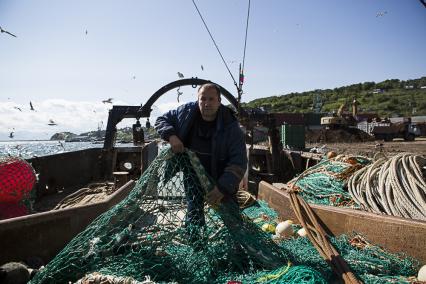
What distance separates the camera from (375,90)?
101 metres

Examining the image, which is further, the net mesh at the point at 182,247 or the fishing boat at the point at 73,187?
the fishing boat at the point at 73,187

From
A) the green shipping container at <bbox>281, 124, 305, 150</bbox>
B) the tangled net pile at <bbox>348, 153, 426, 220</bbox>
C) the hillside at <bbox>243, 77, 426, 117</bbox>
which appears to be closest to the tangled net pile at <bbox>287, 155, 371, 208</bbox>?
the tangled net pile at <bbox>348, 153, 426, 220</bbox>

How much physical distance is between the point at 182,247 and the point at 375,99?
92.2 meters

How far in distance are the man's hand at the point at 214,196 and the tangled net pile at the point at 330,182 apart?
7.53ft

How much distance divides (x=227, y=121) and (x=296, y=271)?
1.48m

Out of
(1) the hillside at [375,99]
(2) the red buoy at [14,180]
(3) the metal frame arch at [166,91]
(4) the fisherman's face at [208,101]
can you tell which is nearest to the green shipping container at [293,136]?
(3) the metal frame arch at [166,91]

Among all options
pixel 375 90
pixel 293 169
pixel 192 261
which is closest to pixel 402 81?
pixel 375 90

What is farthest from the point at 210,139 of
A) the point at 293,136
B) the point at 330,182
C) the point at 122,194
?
the point at 293,136

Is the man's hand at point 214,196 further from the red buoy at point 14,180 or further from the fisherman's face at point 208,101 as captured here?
the red buoy at point 14,180

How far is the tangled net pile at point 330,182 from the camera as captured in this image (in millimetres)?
4355

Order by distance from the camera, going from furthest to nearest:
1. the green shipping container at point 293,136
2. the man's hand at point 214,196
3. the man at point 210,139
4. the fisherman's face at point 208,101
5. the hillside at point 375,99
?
the hillside at point 375,99 → the green shipping container at point 293,136 → the fisherman's face at point 208,101 → the man at point 210,139 → the man's hand at point 214,196

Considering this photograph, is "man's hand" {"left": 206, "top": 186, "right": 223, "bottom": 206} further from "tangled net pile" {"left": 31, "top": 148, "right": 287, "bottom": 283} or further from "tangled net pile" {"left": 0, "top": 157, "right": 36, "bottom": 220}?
"tangled net pile" {"left": 0, "top": 157, "right": 36, "bottom": 220}

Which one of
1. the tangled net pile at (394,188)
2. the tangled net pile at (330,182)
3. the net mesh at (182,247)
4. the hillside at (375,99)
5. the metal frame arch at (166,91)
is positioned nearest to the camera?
the net mesh at (182,247)

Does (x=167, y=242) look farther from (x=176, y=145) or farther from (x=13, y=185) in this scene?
(x=13, y=185)
